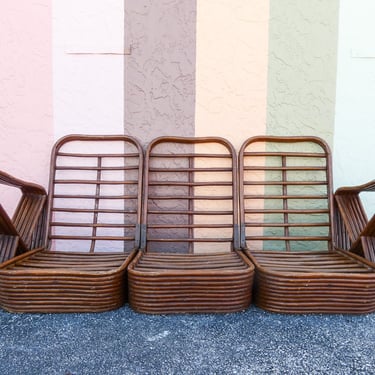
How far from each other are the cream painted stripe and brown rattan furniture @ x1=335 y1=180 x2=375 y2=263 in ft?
1.81

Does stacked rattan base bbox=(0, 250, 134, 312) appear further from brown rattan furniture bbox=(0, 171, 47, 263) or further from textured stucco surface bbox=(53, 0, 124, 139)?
textured stucco surface bbox=(53, 0, 124, 139)

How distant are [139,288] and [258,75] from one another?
50.0 inches

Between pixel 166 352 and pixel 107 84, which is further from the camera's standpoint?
pixel 107 84

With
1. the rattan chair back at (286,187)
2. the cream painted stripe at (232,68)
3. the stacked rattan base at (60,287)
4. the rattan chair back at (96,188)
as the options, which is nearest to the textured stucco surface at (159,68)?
the cream painted stripe at (232,68)

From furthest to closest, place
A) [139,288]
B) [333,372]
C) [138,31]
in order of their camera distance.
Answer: [138,31], [139,288], [333,372]

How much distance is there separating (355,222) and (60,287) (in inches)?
54.3

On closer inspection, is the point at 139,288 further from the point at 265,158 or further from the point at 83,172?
the point at 265,158

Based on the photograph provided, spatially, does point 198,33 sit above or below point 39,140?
above

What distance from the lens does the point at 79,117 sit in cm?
176

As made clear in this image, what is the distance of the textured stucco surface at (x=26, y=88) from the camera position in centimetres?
172

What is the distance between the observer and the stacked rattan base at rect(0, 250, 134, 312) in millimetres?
1213

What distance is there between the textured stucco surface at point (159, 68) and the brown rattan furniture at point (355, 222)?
869 millimetres

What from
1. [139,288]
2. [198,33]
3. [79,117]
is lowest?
[139,288]

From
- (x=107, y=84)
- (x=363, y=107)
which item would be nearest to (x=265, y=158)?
(x=363, y=107)
